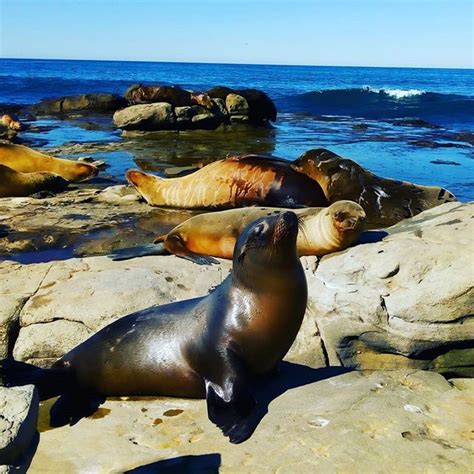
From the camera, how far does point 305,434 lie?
3541 millimetres

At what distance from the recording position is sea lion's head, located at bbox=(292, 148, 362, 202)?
852 cm

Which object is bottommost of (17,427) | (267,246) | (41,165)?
(41,165)

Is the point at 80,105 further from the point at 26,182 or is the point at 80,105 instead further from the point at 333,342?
the point at 333,342

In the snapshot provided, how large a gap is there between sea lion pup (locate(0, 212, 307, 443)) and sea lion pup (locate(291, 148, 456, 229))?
4.16 metres

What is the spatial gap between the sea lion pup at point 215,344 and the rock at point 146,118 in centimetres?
1380

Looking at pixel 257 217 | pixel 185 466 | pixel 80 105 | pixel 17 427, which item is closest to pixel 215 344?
pixel 185 466

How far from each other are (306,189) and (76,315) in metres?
4.02

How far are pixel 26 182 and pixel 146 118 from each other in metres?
8.18

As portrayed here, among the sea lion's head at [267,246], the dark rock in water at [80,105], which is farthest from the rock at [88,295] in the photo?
the dark rock in water at [80,105]

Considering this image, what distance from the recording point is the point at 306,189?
8.40m

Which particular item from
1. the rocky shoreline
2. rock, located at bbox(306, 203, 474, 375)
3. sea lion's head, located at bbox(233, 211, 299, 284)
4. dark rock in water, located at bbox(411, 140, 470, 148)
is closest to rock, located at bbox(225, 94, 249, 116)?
dark rock in water, located at bbox(411, 140, 470, 148)

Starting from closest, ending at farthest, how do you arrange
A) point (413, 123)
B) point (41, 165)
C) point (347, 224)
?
point (347, 224), point (41, 165), point (413, 123)

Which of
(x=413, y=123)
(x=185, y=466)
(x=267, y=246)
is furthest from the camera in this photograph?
(x=413, y=123)

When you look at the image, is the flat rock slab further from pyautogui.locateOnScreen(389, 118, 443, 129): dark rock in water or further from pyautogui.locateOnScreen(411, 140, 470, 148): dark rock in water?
pyautogui.locateOnScreen(389, 118, 443, 129): dark rock in water
